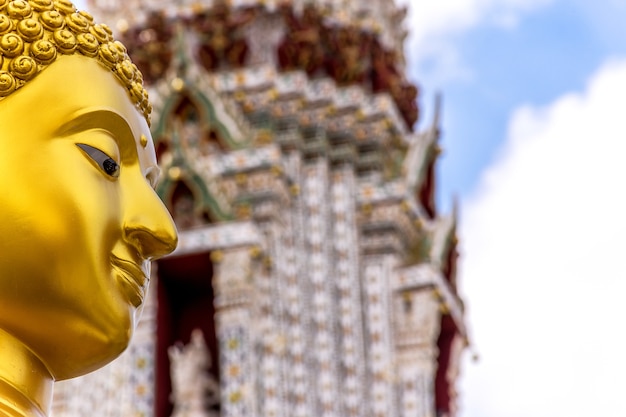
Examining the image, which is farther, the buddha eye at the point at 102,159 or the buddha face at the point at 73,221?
the buddha eye at the point at 102,159

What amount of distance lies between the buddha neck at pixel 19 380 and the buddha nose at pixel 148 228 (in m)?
0.26

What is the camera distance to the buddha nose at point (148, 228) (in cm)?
263

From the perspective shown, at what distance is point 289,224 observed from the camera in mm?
12594

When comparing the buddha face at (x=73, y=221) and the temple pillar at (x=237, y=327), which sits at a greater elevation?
the temple pillar at (x=237, y=327)

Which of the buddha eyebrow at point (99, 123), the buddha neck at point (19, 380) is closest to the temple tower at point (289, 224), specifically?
the buddha eyebrow at point (99, 123)

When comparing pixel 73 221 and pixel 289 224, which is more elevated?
pixel 289 224

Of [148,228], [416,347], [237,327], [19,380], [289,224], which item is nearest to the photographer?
[19,380]

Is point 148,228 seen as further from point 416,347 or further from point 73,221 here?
point 416,347

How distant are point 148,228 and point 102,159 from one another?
0.48 feet

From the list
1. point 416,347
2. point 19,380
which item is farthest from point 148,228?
point 416,347

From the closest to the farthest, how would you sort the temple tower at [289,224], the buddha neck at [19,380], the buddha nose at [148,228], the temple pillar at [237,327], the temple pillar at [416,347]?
the buddha neck at [19,380], the buddha nose at [148,228], the temple pillar at [237,327], the temple tower at [289,224], the temple pillar at [416,347]

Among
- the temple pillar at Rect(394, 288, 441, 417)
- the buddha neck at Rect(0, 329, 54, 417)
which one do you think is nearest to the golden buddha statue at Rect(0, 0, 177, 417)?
the buddha neck at Rect(0, 329, 54, 417)

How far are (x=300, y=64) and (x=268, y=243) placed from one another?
2.18 metres

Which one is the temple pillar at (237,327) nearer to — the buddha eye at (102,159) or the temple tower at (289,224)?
the temple tower at (289,224)
